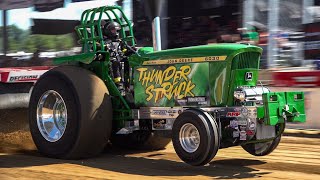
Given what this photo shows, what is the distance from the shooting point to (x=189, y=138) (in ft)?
17.5

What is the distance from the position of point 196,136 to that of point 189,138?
9cm

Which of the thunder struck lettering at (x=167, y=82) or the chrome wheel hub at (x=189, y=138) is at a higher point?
the thunder struck lettering at (x=167, y=82)

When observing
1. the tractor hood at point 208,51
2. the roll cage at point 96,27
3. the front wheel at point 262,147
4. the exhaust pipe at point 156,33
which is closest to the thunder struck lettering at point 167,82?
the tractor hood at point 208,51

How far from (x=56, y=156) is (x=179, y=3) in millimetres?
9477

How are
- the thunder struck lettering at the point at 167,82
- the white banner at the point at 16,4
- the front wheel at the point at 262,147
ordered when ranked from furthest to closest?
the white banner at the point at 16,4 → the front wheel at the point at 262,147 → the thunder struck lettering at the point at 167,82

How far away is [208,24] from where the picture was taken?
1464 cm

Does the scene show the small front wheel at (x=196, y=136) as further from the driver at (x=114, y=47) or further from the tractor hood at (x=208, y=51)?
the driver at (x=114, y=47)

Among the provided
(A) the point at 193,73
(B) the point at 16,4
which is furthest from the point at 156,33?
(B) the point at 16,4

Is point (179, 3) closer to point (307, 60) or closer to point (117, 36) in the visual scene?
point (307, 60)

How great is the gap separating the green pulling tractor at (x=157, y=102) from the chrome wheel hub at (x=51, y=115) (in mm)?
12

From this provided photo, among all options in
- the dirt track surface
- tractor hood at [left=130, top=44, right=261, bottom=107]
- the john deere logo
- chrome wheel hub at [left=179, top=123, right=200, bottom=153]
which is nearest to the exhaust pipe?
tractor hood at [left=130, top=44, right=261, bottom=107]

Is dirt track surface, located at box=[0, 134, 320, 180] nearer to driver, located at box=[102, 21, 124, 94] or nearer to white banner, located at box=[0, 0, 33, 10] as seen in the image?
driver, located at box=[102, 21, 124, 94]

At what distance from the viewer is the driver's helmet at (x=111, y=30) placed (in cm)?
644

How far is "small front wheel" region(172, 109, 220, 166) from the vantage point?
199 inches
